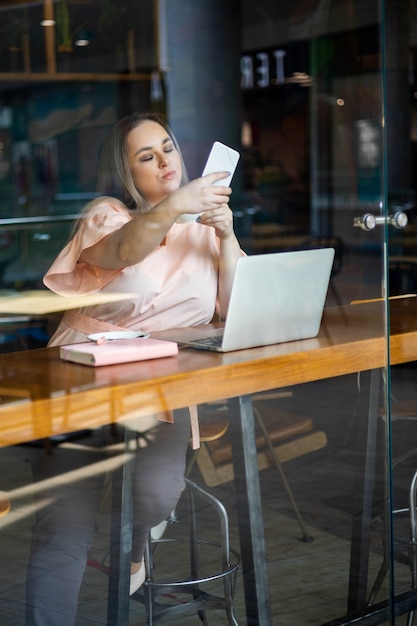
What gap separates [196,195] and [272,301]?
0.18m

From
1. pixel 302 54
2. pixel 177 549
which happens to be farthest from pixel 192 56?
pixel 177 549

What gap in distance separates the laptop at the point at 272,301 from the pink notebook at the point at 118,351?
7 cm

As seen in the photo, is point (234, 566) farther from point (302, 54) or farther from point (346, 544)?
point (302, 54)

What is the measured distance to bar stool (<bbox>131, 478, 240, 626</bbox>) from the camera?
1434mm

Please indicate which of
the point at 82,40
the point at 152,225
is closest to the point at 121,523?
the point at 152,225

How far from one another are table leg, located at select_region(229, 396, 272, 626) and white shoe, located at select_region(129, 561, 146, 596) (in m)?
0.16

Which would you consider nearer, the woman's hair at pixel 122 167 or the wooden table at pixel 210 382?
the wooden table at pixel 210 382

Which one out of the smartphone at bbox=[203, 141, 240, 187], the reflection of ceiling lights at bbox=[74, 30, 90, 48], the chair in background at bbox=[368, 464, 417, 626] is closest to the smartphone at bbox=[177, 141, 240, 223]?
the smartphone at bbox=[203, 141, 240, 187]

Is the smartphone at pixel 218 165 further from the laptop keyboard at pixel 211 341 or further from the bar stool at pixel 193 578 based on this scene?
the bar stool at pixel 193 578

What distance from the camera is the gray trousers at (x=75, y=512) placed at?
1.33 m

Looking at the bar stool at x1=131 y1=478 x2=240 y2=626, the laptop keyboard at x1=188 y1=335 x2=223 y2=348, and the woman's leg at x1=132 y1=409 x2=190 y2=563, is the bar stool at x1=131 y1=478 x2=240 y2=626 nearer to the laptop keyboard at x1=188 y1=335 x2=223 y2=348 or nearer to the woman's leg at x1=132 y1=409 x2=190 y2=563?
the woman's leg at x1=132 y1=409 x2=190 y2=563

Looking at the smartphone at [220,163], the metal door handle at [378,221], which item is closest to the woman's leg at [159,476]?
the smartphone at [220,163]

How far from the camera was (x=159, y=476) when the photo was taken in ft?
4.64

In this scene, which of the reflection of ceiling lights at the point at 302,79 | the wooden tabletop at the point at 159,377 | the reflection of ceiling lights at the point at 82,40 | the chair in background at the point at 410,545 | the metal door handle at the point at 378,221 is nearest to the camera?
the wooden tabletop at the point at 159,377
